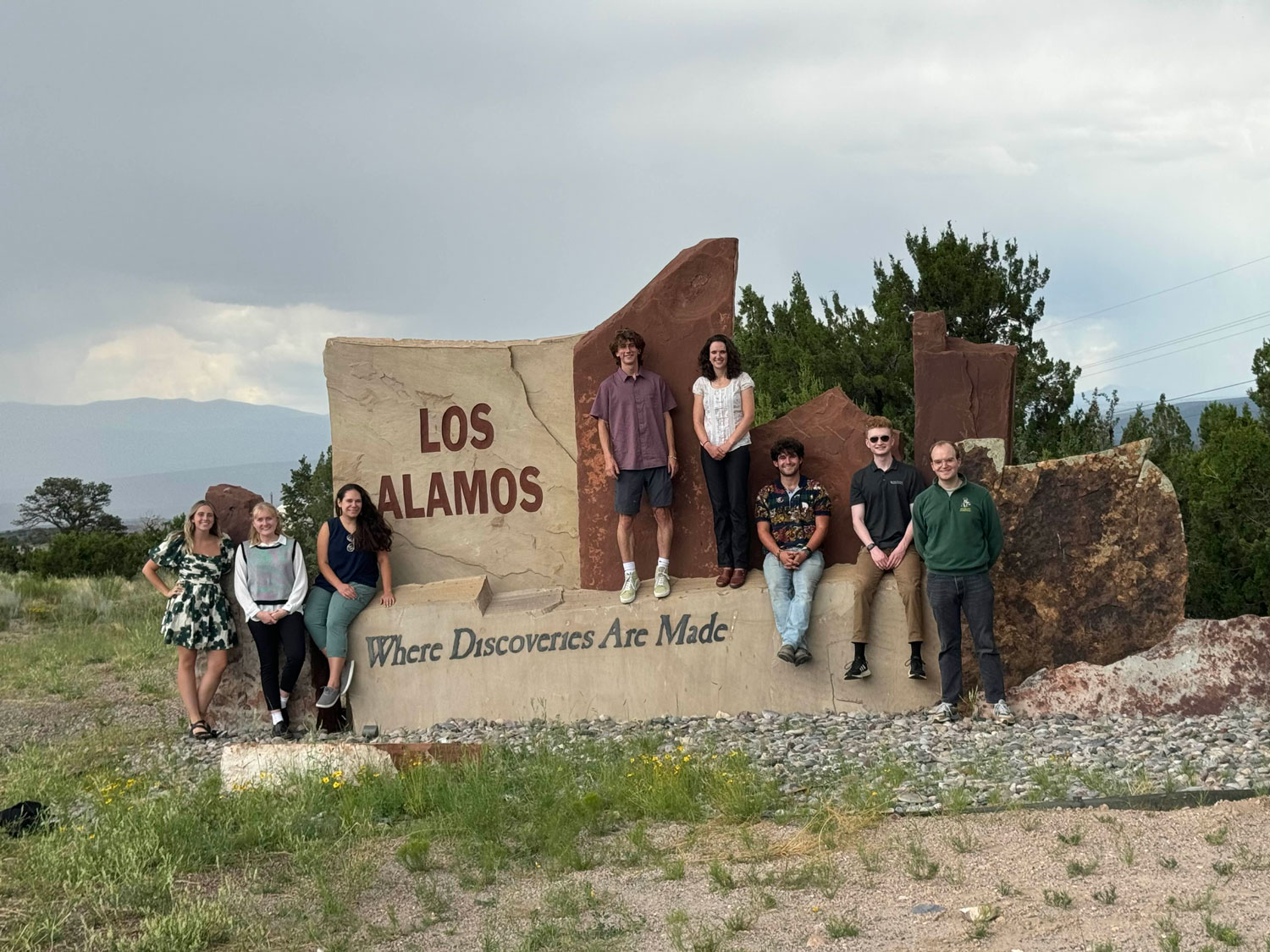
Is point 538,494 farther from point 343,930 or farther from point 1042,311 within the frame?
point 1042,311

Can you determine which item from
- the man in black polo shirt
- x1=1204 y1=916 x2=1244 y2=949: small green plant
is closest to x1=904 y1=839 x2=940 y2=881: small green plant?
x1=1204 y1=916 x2=1244 y2=949: small green plant

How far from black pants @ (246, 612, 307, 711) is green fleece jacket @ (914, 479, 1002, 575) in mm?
4099

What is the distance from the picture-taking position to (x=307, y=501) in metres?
19.3

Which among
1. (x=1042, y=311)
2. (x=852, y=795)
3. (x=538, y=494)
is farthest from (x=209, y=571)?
(x=1042, y=311)

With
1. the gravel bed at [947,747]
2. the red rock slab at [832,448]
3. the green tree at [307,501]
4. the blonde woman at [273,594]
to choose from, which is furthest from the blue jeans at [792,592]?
the green tree at [307,501]

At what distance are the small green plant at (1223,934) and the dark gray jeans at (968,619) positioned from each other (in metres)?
3.34

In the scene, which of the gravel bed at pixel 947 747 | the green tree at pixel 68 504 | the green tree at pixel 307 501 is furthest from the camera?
the green tree at pixel 68 504

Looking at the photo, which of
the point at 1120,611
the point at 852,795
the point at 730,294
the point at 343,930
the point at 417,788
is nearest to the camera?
the point at 343,930

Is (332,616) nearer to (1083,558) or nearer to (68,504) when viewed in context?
(1083,558)

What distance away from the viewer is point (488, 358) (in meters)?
8.88

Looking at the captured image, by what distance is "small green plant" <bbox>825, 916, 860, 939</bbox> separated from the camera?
161 inches

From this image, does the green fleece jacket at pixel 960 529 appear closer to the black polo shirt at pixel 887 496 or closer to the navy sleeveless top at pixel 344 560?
the black polo shirt at pixel 887 496

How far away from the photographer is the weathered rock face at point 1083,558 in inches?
305

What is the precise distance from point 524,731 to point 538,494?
179cm
